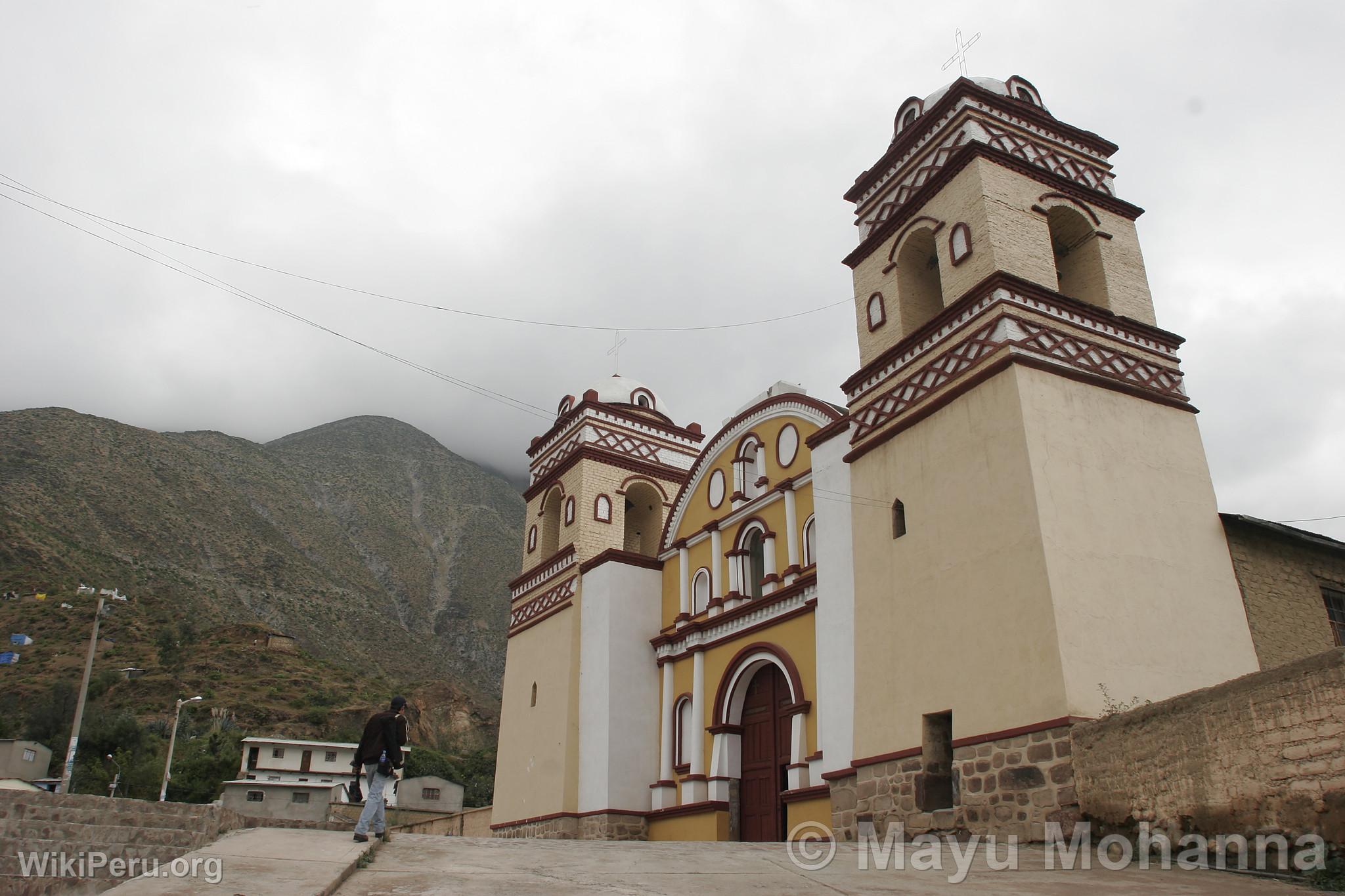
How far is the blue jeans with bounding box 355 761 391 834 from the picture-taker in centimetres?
840

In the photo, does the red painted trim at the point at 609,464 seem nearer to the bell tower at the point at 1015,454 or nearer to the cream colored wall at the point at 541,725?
the cream colored wall at the point at 541,725

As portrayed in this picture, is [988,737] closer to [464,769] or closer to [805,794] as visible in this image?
[805,794]

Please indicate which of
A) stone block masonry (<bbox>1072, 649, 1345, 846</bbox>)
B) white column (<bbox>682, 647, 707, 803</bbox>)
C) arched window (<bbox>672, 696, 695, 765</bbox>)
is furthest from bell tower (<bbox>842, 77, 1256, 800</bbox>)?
arched window (<bbox>672, 696, 695, 765</bbox>)

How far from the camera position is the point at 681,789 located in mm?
17062

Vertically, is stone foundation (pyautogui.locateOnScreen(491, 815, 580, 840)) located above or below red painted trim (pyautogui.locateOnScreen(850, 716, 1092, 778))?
below

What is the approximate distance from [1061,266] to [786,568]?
6291mm

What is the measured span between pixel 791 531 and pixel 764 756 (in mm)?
3735

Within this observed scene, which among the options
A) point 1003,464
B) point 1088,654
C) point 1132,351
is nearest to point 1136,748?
point 1088,654

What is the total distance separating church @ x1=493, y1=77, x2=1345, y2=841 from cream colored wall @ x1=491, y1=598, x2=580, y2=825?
0.25 ft

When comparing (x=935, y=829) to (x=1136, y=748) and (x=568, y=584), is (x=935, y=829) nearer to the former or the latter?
(x=1136, y=748)

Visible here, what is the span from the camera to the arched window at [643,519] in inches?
876

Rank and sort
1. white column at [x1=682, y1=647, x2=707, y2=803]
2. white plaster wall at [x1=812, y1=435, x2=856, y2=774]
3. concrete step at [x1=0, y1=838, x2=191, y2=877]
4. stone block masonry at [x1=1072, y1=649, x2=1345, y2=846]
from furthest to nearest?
white column at [x1=682, y1=647, x2=707, y2=803]
white plaster wall at [x1=812, y1=435, x2=856, y2=774]
concrete step at [x1=0, y1=838, x2=191, y2=877]
stone block masonry at [x1=1072, y1=649, x2=1345, y2=846]

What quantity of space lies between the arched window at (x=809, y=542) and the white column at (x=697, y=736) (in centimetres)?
317
